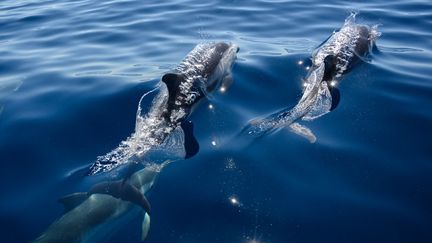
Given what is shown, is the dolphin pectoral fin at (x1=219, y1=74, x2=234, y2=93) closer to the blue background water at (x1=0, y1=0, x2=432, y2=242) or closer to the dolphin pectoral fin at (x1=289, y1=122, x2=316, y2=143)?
the blue background water at (x1=0, y1=0, x2=432, y2=242)

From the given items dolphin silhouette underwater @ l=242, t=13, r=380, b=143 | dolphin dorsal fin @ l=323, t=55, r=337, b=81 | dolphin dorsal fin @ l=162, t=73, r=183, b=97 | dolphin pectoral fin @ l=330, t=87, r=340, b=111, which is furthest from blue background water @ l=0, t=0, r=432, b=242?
dolphin dorsal fin @ l=162, t=73, r=183, b=97

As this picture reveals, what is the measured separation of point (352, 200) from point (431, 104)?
323cm

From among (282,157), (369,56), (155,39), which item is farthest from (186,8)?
(282,157)

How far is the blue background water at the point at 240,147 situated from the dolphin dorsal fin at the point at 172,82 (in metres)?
0.60

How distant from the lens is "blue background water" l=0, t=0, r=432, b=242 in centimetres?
535

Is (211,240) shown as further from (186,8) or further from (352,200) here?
(186,8)

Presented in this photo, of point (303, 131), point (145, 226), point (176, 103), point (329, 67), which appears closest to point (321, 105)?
point (303, 131)

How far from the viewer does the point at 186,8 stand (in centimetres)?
1585

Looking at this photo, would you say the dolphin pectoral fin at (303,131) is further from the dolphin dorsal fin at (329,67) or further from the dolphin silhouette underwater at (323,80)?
the dolphin dorsal fin at (329,67)

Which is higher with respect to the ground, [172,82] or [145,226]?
[172,82]

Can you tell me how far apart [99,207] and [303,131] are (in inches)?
134

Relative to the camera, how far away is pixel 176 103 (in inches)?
313

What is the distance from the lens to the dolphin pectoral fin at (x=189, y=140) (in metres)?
6.79

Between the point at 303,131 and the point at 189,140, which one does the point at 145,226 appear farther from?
the point at 303,131
